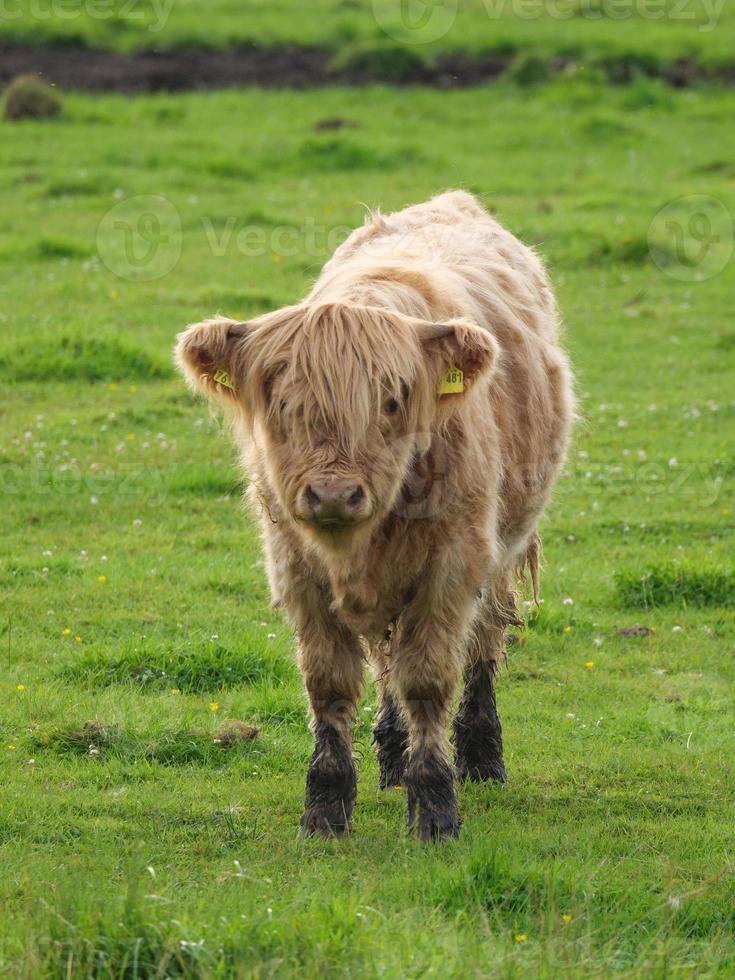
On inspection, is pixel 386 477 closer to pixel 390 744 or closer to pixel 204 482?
pixel 390 744

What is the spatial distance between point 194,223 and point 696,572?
1053cm

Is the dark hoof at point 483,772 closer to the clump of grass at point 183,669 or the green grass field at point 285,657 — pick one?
the green grass field at point 285,657

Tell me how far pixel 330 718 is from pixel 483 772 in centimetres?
99

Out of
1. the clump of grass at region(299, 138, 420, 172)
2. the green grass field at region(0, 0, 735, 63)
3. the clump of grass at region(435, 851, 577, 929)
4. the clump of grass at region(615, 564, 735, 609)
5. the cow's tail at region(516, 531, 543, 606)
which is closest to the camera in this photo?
the clump of grass at region(435, 851, 577, 929)

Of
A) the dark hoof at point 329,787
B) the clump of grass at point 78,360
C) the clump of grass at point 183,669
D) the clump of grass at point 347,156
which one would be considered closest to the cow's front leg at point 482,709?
the dark hoof at point 329,787

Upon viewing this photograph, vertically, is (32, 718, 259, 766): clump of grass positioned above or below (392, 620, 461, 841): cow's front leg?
below

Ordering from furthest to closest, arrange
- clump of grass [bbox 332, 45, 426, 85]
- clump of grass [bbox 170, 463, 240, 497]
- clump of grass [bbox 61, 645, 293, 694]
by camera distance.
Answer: clump of grass [bbox 332, 45, 426, 85] → clump of grass [bbox 170, 463, 240, 497] → clump of grass [bbox 61, 645, 293, 694]

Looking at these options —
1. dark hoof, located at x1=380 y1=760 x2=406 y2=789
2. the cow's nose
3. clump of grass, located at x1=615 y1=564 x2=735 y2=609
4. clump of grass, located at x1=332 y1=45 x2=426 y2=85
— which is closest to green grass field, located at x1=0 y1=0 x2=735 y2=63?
clump of grass, located at x1=332 y1=45 x2=426 y2=85

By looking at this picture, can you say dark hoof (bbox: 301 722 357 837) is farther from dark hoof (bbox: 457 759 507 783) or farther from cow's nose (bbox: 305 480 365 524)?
cow's nose (bbox: 305 480 365 524)

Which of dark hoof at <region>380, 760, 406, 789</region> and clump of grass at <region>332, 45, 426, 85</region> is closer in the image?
dark hoof at <region>380, 760, 406, 789</region>

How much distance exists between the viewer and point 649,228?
55.2 ft

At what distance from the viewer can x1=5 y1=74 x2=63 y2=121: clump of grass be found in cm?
2270

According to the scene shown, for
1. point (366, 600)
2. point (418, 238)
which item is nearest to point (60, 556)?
point (418, 238)

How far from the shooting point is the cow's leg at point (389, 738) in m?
6.40
